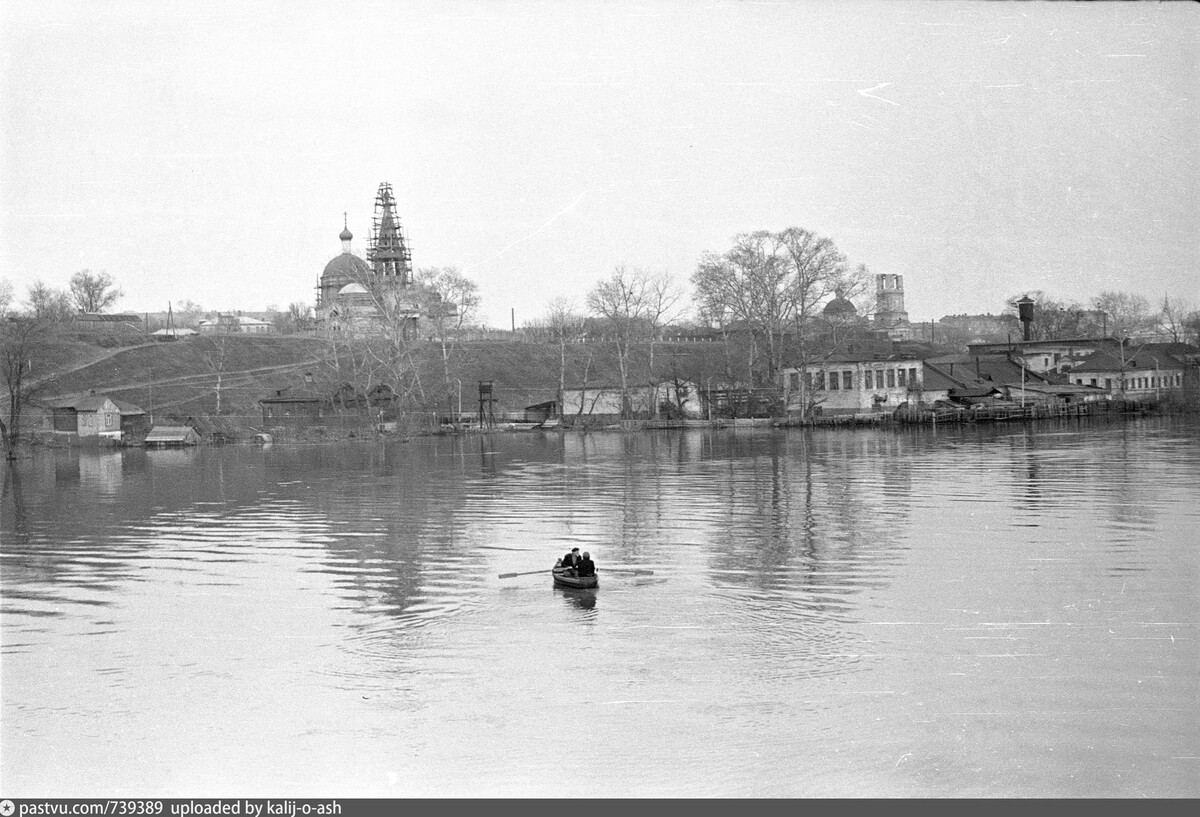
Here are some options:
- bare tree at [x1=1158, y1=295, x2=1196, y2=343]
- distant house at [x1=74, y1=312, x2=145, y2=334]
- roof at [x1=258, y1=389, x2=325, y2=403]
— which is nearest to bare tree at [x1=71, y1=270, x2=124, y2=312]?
distant house at [x1=74, y1=312, x2=145, y2=334]

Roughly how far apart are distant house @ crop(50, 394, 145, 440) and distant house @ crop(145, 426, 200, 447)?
209 cm

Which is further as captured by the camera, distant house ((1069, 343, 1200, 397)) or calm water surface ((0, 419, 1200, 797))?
distant house ((1069, 343, 1200, 397))

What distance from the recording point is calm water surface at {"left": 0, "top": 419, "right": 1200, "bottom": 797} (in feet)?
31.7

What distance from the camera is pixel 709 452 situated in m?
41.0

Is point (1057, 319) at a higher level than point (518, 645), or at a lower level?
higher

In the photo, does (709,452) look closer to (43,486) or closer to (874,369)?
(43,486)

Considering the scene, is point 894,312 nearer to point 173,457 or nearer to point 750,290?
point 750,290

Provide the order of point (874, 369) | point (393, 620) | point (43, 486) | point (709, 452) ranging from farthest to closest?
1. point (874, 369)
2. point (709, 452)
3. point (43, 486)
4. point (393, 620)

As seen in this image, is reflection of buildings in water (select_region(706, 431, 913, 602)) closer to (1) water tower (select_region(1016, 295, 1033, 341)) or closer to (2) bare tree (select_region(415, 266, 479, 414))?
(2) bare tree (select_region(415, 266, 479, 414))

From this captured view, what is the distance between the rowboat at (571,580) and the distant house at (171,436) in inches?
Result: 1634

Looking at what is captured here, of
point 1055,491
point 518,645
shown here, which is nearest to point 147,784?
point 518,645

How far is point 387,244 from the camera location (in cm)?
9756

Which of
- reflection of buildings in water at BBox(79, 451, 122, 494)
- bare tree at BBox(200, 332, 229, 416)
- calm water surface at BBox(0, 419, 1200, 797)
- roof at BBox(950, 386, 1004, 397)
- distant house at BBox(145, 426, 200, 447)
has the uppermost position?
bare tree at BBox(200, 332, 229, 416)

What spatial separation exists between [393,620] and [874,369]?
52.1m
